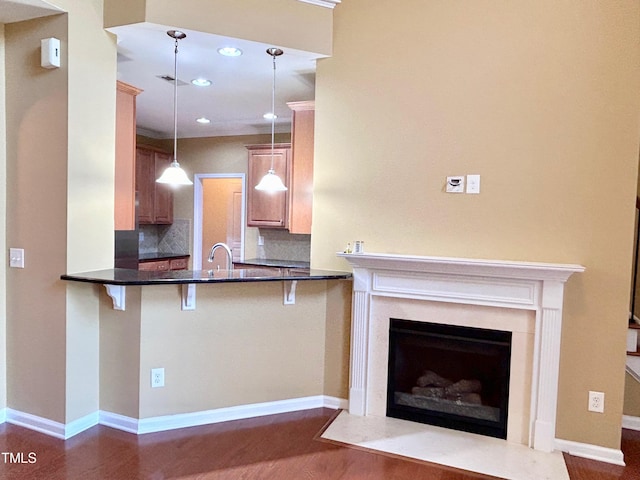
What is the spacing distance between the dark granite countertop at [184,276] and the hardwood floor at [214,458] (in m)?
1.01

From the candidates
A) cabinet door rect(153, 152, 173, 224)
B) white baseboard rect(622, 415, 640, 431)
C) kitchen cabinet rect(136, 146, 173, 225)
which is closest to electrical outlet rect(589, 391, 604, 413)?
white baseboard rect(622, 415, 640, 431)

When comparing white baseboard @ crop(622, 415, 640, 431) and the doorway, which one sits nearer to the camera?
white baseboard @ crop(622, 415, 640, 431)

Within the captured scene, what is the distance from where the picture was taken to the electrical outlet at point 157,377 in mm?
2711

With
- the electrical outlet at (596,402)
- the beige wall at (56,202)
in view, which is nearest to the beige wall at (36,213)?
the beige wall at (56,202)

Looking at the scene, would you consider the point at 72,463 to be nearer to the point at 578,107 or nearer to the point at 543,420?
the point at 543,420

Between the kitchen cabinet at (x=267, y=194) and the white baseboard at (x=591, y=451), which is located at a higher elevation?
the kitchen cabinet at (x=267, y=194)

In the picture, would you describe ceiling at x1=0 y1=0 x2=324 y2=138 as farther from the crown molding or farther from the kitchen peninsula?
the kitchen peninsula

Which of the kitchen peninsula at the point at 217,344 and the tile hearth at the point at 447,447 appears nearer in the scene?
the tile hearth at the point at 447,447

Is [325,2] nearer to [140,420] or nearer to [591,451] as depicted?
[140,420]

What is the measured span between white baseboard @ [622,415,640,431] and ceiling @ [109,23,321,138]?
11.1ft

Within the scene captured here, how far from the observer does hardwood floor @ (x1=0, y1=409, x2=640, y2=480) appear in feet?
7.47

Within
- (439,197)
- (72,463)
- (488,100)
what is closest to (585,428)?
(439,197)

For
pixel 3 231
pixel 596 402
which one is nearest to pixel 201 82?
pixel 3 231

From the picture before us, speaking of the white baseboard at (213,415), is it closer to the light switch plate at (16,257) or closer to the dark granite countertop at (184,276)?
the dark granite countertop at (184,276)
